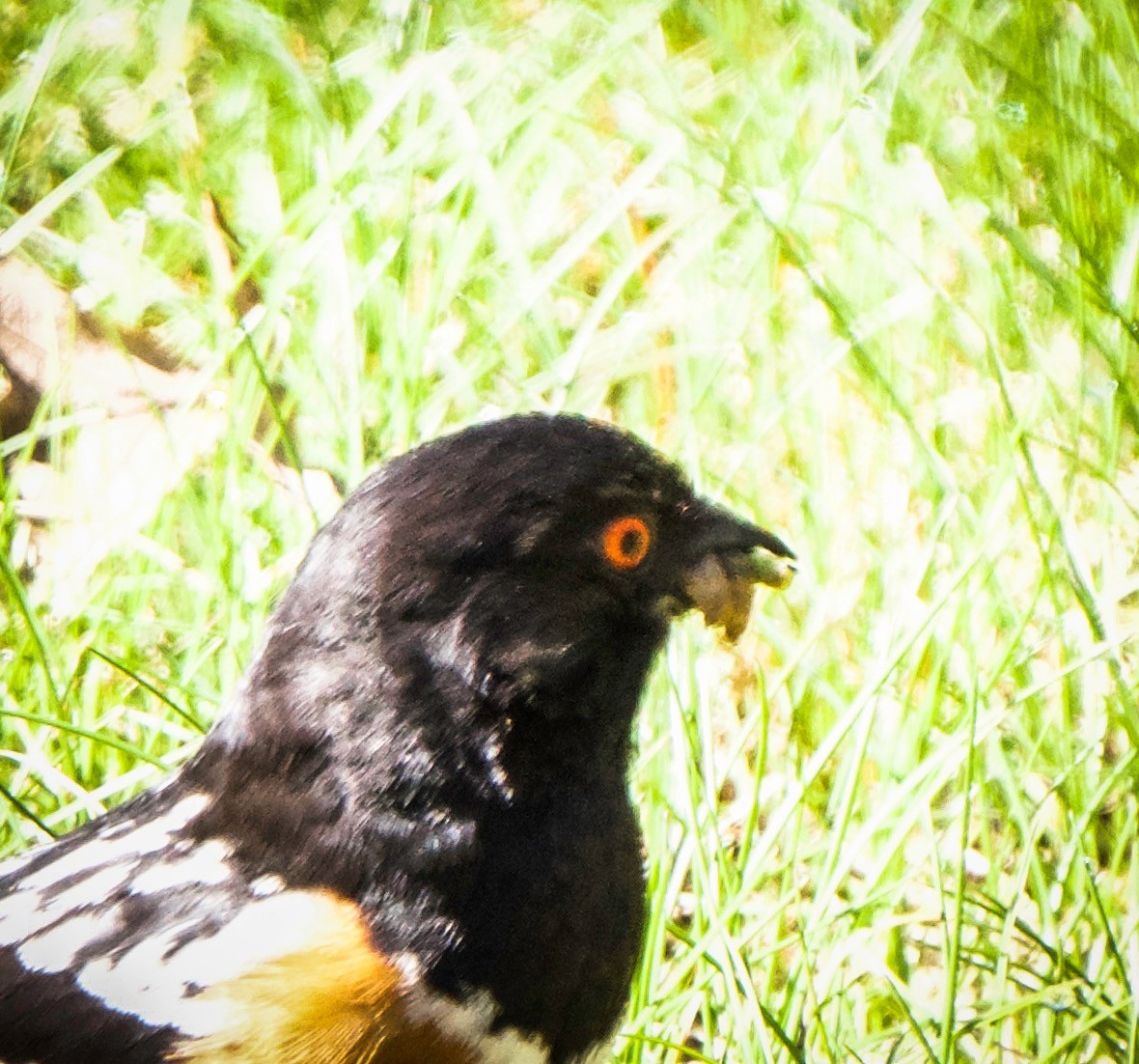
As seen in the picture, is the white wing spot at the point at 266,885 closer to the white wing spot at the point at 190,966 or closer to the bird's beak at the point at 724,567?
the white wing spot at the point at 190,966

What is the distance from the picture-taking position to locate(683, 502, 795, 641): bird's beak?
2.39ft

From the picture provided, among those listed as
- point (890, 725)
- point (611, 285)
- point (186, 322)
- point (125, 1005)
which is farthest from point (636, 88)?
point (125, 1005)

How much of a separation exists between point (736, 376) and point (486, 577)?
508mm

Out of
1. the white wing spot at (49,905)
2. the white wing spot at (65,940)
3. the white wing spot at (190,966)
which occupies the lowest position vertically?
the white wing spot at (190,966)

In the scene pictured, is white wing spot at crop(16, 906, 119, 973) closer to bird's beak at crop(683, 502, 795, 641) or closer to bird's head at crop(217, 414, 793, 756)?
bird's head at crop(217, 414, 793, 756)

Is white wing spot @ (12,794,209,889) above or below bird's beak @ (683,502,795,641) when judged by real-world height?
above

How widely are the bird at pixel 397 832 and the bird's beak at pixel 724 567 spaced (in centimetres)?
6

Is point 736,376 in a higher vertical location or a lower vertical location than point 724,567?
higher

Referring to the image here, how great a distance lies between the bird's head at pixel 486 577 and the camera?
2.06ft

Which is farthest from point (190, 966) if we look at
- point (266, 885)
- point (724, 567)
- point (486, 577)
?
point (724, 567)

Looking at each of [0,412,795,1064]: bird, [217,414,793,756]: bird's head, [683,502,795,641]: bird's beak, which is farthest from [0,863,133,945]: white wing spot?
[683,502,795,641]: bird's beak

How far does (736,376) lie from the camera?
1.07 m

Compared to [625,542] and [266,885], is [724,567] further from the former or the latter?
[266,885]

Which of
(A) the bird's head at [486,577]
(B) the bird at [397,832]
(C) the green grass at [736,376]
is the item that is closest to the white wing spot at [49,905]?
(B) the bird at [397,832]
